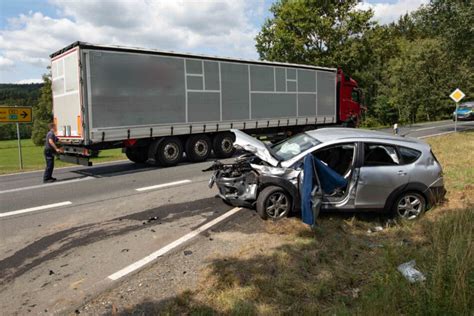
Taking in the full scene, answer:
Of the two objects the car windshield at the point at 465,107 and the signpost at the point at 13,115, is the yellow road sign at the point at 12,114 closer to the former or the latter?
the signpost at the point at 13,115

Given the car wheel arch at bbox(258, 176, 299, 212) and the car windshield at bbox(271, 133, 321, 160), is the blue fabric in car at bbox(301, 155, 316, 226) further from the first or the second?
the car windshield at bbox(271, 133, 321, 160)

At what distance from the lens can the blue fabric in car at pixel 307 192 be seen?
4992 millimetres

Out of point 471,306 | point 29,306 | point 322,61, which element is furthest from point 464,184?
point 322,61

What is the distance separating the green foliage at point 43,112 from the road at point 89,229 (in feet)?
151

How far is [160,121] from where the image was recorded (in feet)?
38.7

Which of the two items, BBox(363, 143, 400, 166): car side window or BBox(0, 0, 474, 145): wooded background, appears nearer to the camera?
BBox(363, 143, 400, 166): car side window

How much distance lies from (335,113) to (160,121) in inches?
389

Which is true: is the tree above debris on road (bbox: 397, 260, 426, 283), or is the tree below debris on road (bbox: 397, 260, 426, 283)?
above

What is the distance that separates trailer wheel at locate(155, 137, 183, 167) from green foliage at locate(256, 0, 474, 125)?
16140 mm

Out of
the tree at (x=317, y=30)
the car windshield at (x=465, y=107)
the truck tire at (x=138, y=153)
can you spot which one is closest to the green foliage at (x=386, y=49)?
the tree at (x=317, y=30)

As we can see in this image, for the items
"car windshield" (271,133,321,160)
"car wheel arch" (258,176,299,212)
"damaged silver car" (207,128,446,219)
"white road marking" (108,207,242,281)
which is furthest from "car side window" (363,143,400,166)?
"white road marking" (108,207,242,281)

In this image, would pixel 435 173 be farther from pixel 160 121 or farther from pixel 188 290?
pixel 160 121

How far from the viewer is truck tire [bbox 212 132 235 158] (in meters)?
13.4

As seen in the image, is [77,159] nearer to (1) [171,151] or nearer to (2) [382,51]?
(1) [171,151]
